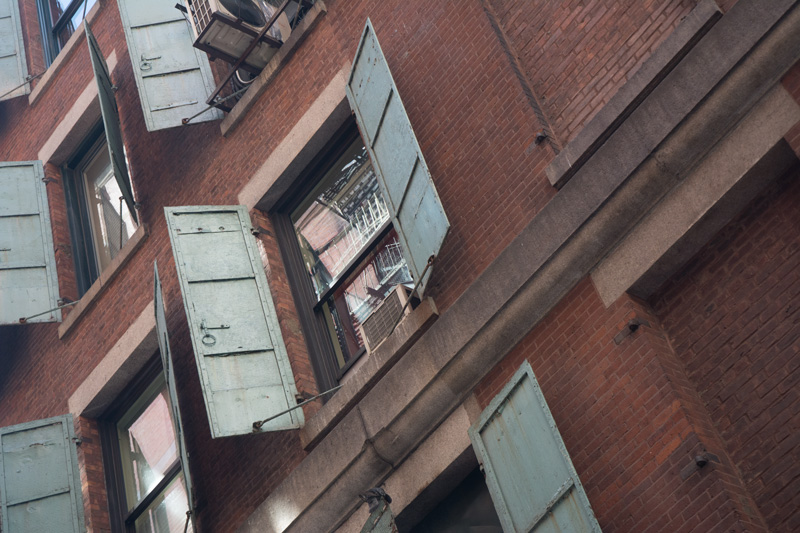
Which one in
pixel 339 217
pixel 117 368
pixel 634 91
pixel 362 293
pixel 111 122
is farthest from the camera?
pixel 111 122

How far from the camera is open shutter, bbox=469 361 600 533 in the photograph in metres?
6.33

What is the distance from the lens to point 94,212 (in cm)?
1426

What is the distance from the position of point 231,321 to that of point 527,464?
3753 millimetres

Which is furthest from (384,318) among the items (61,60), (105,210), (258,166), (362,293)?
(61,60)

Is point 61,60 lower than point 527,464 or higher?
higher

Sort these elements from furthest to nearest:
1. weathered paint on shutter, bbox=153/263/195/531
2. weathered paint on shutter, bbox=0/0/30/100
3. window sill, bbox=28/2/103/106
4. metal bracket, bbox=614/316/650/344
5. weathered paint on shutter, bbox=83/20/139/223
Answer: weathered paint on shutter, bbox=0/0/30/100 < window sill, bbox=28/2/103/106 < weathered paint on shutter, bbox=83/20/139/223 < weathered paint on shutter, bbox=153/263/195/531 < metal bracket, bbox=614/316/650/344

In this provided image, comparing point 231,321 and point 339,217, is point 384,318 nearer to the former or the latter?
point 231,321

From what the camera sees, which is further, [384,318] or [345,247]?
[345,247]

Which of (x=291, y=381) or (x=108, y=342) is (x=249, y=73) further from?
(x=291, y=381)

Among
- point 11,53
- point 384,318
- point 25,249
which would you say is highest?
point 11,53

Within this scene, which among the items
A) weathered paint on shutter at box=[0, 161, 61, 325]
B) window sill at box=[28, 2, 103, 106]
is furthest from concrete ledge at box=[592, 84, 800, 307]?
window sill at box=[28, 2, 103, 106]

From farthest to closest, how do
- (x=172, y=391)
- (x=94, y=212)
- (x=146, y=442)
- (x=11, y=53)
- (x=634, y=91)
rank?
(x=11, y=53), (x=94, y=212), (x=146, y=442), (x=172, y=391), (x=634, y=91)

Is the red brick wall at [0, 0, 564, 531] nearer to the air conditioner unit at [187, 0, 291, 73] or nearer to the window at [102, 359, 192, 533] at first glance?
the window at [102, 359, 192, 533]

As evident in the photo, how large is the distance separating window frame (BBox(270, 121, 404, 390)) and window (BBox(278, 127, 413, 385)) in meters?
0.01
